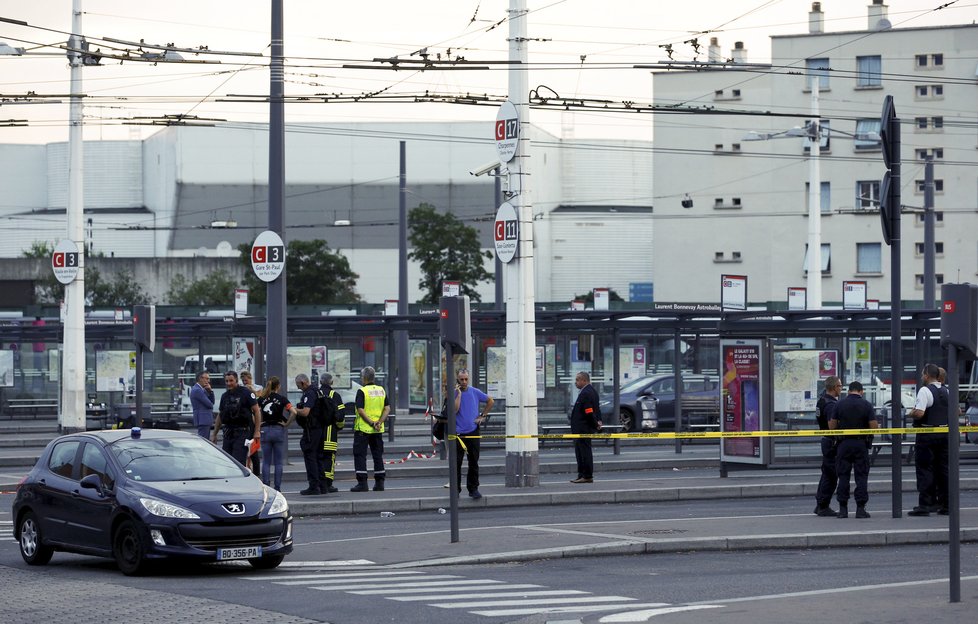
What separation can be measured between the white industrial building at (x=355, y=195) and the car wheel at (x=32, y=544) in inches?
2869

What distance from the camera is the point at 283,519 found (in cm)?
1457

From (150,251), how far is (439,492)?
256ft

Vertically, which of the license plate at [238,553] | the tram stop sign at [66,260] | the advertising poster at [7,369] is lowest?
the license plate at [238,553]

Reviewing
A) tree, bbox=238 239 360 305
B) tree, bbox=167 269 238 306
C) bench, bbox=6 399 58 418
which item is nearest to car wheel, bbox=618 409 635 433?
bench, bbox=6 399 58 418

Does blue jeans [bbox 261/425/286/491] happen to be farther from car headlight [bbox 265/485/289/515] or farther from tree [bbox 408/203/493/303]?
tree [bbox 408/203/493/303]

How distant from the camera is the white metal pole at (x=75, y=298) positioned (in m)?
31.3

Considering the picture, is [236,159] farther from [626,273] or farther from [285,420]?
[285,420]

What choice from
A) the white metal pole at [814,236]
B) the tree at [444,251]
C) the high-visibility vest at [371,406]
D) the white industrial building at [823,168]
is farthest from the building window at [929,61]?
the high-visibility vest at [371,406]

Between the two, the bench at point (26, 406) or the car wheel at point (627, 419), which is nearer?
the car wheel at point (627, 419)

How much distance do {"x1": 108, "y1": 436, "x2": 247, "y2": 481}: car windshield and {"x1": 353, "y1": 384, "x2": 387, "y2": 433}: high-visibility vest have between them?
6402 millimetres

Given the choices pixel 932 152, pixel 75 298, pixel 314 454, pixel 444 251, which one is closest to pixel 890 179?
pixel 314 454

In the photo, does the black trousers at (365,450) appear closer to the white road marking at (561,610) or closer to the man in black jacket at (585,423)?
the man in black jacket at (585,423)

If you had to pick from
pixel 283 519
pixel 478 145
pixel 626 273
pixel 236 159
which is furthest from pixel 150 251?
pixel 283 519

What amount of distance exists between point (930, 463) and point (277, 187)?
11.7m
